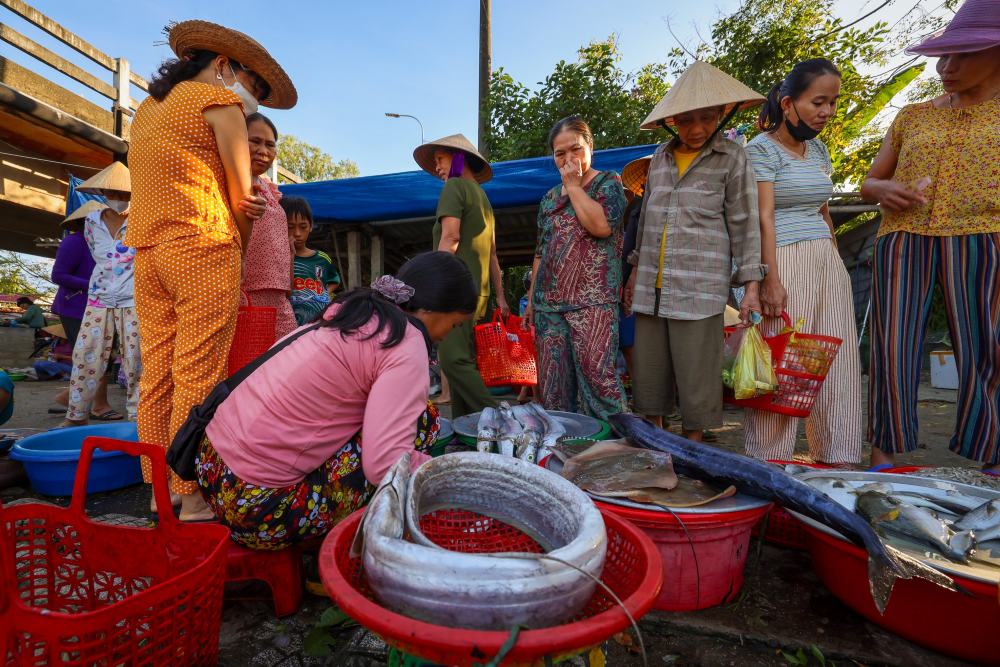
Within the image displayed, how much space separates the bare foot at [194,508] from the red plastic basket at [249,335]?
0.60 meters

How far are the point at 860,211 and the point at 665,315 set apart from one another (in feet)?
20.1

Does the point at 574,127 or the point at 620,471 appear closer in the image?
the point at 620,471


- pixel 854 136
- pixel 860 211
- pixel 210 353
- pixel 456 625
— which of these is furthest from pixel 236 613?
pixel 854 136

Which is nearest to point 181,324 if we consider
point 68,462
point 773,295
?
point 68,462

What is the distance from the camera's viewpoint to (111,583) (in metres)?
1.37

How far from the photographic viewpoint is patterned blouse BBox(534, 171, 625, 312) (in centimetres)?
282

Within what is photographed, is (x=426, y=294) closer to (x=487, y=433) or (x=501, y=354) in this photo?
(x=487, y=433)

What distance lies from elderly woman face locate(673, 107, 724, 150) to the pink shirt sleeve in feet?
6.55

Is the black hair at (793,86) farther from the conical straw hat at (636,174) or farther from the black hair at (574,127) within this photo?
the black hair at (574,127)

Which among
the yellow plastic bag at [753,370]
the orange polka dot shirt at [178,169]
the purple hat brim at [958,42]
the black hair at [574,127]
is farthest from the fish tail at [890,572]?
the orange polka dot shirt at [178,169]

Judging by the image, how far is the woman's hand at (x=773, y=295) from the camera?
2477 mm

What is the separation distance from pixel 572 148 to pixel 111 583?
108 inches

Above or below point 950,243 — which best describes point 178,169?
above

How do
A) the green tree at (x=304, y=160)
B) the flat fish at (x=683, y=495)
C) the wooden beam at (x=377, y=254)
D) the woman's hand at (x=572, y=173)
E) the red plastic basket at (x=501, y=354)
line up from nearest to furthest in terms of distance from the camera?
the flat fish at (x=683, y=495)
the woman's hand at (x=572, y=173)
the red plastic basket at (x=501, y=354)
the wooden beam at (x=377, y=254)
the green tree at (x=304, y=160)
